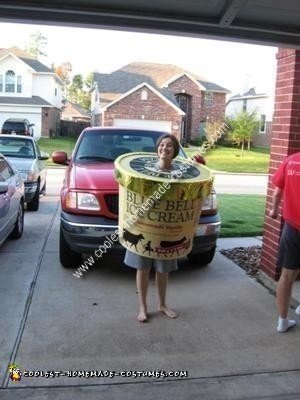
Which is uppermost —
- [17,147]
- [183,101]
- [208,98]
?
[208,98]

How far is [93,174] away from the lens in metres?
6.21

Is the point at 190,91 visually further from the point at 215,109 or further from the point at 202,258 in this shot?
the point at 202,258

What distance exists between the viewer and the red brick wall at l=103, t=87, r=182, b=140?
144 feet

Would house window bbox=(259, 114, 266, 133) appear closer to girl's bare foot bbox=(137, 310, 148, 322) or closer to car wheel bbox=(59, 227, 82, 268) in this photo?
car wheel bbox=(59, 227, 82, 268)

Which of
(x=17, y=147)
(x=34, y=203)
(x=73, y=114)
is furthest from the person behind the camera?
(x=73, y=114)

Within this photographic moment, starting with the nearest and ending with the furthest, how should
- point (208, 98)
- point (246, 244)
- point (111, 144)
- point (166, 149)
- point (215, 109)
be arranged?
point (166, 149)
point (111, 144)
point (246, 244)
point (208, 98)
point (215, 109)

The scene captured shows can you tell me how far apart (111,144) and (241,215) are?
16.3 ft

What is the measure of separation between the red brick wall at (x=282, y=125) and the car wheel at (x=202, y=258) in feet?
2.29

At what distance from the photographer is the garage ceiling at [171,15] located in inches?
167

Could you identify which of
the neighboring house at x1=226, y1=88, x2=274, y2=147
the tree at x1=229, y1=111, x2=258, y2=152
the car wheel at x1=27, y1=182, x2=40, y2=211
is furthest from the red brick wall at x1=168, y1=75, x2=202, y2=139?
the car wheel at x1=27, y1=182, x2=40, y2=211

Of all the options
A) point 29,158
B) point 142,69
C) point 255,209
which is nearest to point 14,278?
point 29,158

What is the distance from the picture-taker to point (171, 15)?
4496 millimetres

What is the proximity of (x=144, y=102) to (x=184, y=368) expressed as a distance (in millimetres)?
41103

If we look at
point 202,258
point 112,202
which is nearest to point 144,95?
point 202,258
